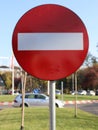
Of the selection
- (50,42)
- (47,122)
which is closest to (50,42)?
(50,42)

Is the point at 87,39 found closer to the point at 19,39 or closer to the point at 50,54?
the point at 50,54

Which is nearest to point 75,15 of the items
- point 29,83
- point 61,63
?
point 61,63

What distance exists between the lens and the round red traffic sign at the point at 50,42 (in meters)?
4.05

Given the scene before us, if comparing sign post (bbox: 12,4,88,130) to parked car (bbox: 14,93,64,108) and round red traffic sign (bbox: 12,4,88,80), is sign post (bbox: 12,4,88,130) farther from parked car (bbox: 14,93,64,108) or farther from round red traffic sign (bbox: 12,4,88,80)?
parked car (bbox: 14,93,64,108)

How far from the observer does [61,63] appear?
13.4ft

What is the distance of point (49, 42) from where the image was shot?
159 inches

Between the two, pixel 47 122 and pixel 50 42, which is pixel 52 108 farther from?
pixel 47 122

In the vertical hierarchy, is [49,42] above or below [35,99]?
above

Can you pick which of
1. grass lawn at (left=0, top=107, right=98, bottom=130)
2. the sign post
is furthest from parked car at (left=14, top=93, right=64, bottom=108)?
the sign post

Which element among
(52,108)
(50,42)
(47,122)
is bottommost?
(47,122)

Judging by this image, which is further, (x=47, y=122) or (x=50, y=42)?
(x=47, y=122)

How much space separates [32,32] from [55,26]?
24 cm

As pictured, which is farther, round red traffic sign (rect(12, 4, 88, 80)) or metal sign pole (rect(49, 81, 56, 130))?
round red traffic sign (rect(12, 4, 88, 80))

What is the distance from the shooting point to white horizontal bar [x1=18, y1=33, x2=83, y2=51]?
4.05 meters
